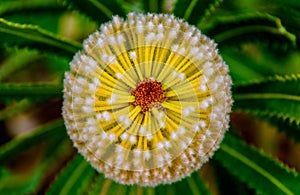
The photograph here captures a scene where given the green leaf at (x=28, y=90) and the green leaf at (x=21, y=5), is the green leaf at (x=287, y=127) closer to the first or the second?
the green leaf at (x=28, y=90)

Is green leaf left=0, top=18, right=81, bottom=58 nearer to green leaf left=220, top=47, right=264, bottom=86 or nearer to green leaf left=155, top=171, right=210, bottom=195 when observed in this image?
green leaf left=155, top=171, right=210, bottom=195

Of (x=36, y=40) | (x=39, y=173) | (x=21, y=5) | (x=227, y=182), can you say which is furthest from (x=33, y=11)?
(x=227, y=182)

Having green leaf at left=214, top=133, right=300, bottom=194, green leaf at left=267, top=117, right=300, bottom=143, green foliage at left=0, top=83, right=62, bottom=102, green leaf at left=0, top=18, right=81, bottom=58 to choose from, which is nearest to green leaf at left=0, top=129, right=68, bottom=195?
green foliage at left=0, top=83, right=62, bottom=102

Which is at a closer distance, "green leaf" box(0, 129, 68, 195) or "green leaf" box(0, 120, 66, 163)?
"green leaf" box(0, 120, 66, 163)

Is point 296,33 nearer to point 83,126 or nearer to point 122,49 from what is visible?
point 122,49

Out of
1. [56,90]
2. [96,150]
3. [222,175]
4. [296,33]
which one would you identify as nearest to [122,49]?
[96,150]

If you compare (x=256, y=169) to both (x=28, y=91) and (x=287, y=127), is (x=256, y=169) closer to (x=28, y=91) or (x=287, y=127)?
(x=287, y=127)

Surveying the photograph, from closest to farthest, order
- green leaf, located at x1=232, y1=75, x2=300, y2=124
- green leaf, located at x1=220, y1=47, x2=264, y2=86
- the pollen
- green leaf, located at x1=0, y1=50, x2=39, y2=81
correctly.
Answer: the pollen → green leaf, located at x1=232, y1=75, x2=300, y2=124 → green leaf, located at x1=220, y1=47, x2=264, y2=86 → green leaf, located at x1=0, y1=50, x2=39, y2=81
